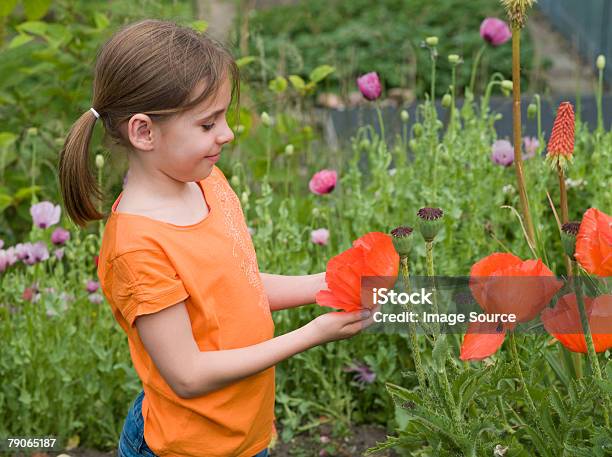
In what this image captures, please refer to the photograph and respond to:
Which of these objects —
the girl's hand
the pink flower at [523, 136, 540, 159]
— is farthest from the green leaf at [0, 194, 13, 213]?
the girl's hand

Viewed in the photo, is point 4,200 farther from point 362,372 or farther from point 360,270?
point 360,270

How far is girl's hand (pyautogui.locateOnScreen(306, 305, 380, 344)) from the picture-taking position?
1.60m

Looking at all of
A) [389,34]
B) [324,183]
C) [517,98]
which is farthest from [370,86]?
[389,34]

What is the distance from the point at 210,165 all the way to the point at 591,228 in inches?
24.3

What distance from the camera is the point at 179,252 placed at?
5.42ft

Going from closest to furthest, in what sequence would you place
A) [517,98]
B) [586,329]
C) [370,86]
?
[586,329] < [517,98] < [370,86]

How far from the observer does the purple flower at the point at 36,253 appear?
2.74 m

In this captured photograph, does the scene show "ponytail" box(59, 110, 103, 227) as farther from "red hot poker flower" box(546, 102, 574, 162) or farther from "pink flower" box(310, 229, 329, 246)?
"pink flower" box(310, 229, 329, 246)

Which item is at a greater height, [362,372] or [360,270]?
[360,270]

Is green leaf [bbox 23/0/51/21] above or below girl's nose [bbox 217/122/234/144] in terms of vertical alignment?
above

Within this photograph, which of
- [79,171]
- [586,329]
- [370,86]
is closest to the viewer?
[586,329]

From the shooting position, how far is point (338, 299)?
4.94 ft

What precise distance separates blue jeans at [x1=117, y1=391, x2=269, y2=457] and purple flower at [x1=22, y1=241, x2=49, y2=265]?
3.02ft

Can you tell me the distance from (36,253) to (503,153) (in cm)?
133
